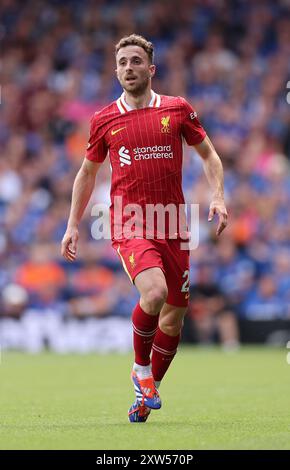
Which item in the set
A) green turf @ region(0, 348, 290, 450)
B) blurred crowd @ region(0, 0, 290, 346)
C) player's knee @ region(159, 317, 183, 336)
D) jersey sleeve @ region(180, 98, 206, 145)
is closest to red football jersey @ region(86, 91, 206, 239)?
jersey sleeve @ region(180, 98, 206, 145)

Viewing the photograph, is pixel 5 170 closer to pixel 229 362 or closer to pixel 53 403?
pixel 229 362

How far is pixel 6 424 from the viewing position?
23.3ft

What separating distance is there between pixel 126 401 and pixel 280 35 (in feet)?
45.0

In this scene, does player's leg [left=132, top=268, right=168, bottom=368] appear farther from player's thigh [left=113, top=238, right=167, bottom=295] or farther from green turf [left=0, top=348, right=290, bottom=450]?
green turf [left=0, top=348, right=290, bottom=450]

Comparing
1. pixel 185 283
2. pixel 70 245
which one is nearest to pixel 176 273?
pixel 185 283

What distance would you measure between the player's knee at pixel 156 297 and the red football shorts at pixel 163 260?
18cm

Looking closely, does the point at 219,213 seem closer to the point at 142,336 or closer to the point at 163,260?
the point at 163,260

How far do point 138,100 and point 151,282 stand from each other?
1381 mm

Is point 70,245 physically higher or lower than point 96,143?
lower

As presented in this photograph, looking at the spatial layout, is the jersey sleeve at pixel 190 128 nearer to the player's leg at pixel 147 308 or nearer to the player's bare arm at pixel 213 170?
the player's bare arm at pixel 213 170

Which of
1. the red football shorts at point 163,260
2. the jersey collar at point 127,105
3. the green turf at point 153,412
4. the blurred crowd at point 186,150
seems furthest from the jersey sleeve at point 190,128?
the blurred crowd at point 186,150

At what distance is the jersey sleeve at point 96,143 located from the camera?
7.51 meters

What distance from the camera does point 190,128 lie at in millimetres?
7520
